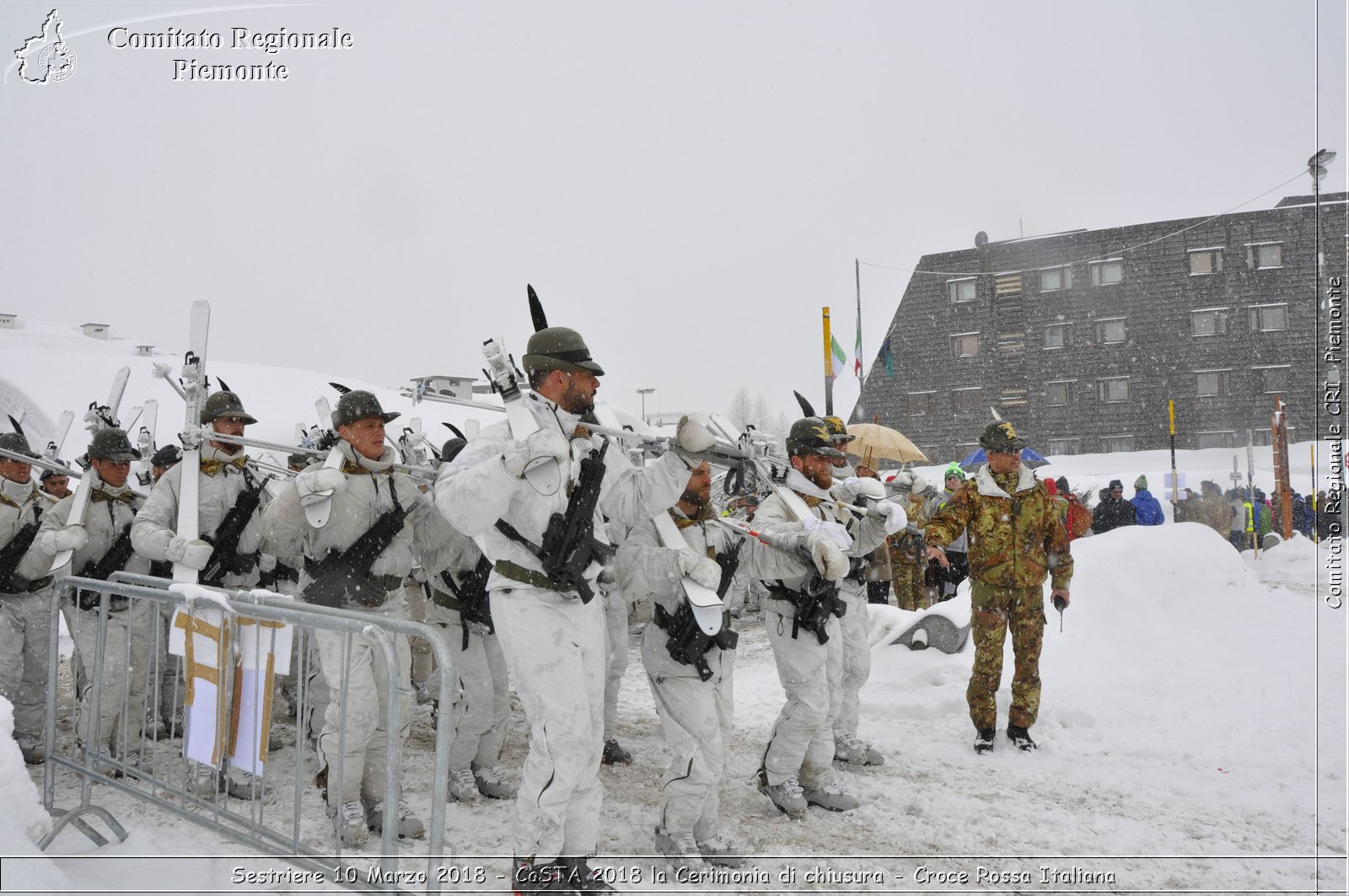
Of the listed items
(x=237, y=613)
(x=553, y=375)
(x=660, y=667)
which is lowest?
(x=660, y=667)

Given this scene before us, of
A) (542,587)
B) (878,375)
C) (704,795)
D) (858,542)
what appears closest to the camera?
(542,587)

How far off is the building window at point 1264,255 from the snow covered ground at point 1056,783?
25.5 meters

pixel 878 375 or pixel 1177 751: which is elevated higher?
pixel 878 375

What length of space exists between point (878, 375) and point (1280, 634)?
26627 millimetres

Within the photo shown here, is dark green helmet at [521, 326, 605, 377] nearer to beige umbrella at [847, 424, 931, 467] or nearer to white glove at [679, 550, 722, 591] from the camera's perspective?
white glove at [679, 550, 722, 591]

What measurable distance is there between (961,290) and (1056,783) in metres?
30.3

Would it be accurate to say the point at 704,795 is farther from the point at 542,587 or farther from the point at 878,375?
the point at 878,375

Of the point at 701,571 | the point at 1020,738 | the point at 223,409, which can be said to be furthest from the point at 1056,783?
the point at 223,409

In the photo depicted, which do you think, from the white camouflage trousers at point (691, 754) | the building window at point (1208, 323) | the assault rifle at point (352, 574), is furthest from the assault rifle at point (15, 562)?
the building window at point (1208, 323)

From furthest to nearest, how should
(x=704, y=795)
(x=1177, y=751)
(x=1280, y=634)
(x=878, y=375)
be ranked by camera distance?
(x=878, y=375)
(x=1280, y=634)
(x=1177, y=751)
(x=704, y=795)

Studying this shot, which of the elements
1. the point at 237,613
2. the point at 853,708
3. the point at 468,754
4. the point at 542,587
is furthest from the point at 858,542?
the point at 237,613

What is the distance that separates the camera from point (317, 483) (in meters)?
4.05

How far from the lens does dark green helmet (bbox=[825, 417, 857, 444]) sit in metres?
5.49

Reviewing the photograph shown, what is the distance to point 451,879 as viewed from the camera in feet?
12.0
